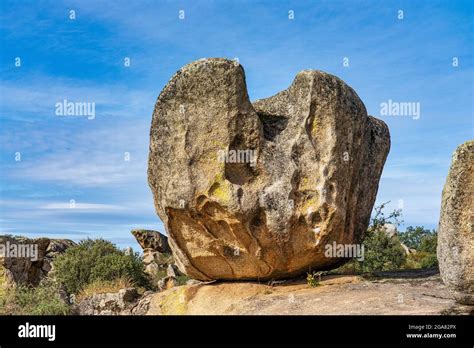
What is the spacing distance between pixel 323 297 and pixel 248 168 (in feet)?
11.5

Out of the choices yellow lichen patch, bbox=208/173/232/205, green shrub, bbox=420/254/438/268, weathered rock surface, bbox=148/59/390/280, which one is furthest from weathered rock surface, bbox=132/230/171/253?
yellow lichen patch, bbox=208/173/232/205

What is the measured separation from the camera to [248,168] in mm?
15117

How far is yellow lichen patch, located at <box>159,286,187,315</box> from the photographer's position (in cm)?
1595

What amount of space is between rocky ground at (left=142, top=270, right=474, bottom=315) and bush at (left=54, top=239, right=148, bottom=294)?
321 inches

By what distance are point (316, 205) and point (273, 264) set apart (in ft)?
6.41

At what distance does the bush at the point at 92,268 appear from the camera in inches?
998

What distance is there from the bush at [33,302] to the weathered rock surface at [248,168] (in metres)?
6.28

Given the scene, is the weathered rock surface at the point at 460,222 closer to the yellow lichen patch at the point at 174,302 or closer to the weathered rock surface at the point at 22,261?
the yellow lichen patch at the point at 174,302

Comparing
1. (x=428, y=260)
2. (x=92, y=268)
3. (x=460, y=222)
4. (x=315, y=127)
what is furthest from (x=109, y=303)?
(x=428, y=260)

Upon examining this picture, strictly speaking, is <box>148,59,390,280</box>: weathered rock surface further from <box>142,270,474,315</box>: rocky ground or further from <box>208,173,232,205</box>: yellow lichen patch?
<box>142,270,474,315</box>: rocky ground

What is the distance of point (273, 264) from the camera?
15.7m

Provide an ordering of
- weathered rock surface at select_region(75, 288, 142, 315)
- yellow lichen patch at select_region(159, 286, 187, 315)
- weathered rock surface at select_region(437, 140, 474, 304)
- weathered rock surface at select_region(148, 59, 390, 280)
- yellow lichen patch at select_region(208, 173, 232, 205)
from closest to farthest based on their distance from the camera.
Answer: weathered rock surface at select_region(437, 140, 474, 304)
yellow lichen patch at select_region(208, 173, 232, 205)
weathered rock surface at select_region(148, 59, 390, 280)
yellow lichen patch at select_region(159, 286, 187, 315)
weathered rock surface at select_region(75, 288, 142, 315)

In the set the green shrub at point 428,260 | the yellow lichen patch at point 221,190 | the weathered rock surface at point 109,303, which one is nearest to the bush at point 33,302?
the weathered rock surface at point 109,303
